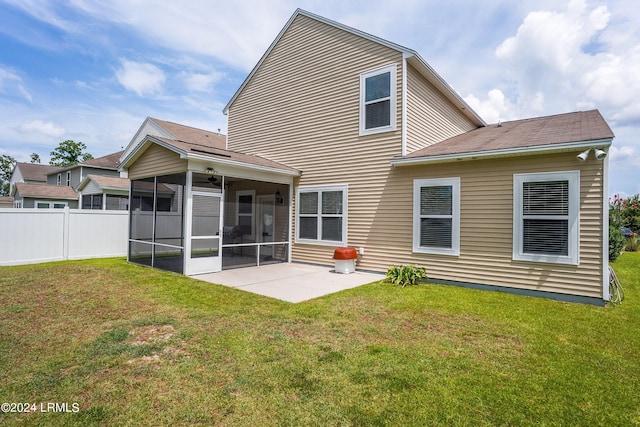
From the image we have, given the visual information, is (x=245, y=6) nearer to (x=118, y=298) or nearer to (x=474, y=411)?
(x=118, y=298)

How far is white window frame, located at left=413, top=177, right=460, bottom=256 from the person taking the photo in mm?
7031

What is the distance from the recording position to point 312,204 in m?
9.64

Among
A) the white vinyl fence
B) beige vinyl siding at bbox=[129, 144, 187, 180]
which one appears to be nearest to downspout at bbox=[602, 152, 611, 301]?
beige vinyl siding at bbox=[129, 144, 187, 180]

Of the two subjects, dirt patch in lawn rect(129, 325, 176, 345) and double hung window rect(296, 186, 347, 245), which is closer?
dirt patch in lawn rect(129, 325, 176, 345)

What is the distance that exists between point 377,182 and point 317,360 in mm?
5766

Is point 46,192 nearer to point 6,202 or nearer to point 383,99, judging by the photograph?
point 6,202

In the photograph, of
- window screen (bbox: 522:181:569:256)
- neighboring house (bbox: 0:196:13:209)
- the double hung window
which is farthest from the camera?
neighboring house (bbox: 0:196:13:209)

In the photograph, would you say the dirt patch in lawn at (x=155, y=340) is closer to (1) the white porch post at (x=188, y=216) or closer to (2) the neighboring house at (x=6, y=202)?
→ (1) the white porch post at (x=188, y=216)

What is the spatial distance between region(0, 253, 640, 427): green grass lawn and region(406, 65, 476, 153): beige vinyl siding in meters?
4.58

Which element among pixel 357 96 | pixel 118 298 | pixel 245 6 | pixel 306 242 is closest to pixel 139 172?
pixel 118 298

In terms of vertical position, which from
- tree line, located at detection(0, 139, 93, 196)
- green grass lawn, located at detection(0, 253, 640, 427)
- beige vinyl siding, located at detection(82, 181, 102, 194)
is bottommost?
green grass lawn, located at detection(0, 253, 640, 427)

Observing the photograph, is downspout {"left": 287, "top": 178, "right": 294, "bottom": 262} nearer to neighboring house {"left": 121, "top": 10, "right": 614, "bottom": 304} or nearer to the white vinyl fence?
neighboring house {"left": 121, "top": 10, "right": 614, "bottom": 304}

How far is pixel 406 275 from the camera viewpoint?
23.4ft

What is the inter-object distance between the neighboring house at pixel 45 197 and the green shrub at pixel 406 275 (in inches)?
1024
